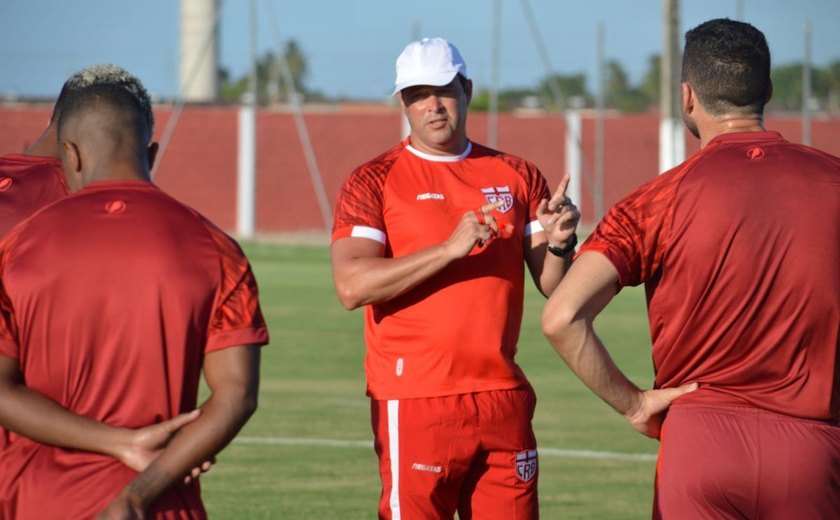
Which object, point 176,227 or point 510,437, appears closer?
point 176,227

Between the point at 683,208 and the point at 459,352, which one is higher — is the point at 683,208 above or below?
above

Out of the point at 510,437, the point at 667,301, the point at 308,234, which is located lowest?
the point at 308,234

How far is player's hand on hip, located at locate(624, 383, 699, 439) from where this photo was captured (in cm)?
454

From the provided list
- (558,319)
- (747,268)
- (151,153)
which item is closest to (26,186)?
(151,153)

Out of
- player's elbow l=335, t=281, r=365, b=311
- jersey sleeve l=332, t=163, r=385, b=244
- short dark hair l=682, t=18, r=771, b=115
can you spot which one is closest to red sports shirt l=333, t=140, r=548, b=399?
jersey sleeve l=332, t=163, r=385, b=244

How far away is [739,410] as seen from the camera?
4.45 metres

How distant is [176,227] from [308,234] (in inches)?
1531

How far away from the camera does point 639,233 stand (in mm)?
4512

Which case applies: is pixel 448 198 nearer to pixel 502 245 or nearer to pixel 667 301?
pixel 502 245

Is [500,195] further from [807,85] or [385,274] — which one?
[807,85]

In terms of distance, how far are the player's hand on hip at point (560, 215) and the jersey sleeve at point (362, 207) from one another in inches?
25.6

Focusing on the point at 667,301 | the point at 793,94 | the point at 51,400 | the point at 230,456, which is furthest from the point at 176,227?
the point at 793,94

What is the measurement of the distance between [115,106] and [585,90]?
49.4 metres

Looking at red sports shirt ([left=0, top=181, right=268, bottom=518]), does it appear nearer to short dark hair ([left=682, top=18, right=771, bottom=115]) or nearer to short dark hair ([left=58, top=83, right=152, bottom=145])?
short dark hair ([left=58, top=83, right=152, bottom=145])
